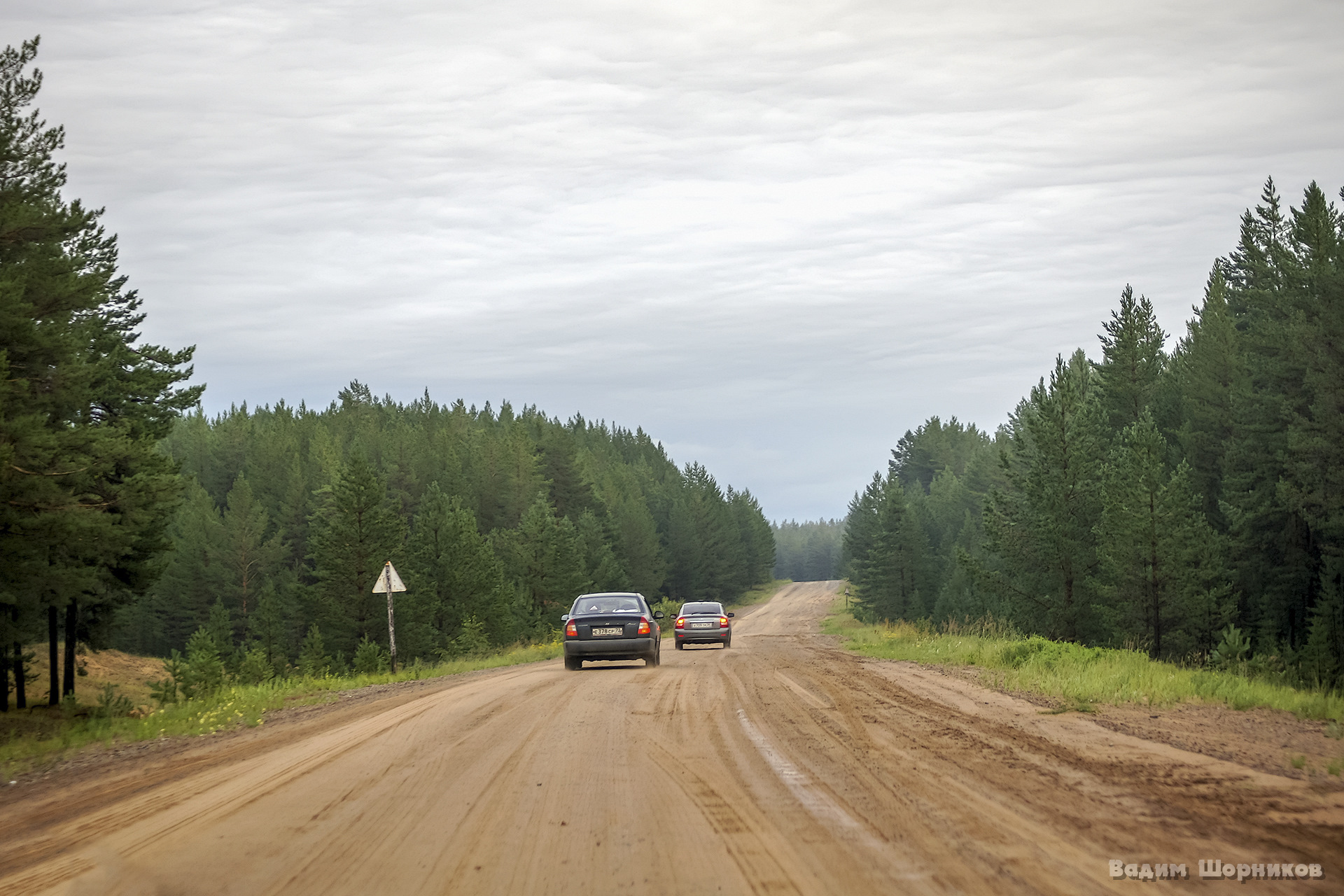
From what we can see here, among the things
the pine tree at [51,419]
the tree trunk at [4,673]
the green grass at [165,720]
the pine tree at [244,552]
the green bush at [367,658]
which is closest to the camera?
the green grass at [165,720]

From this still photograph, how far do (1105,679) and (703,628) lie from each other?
20.6m

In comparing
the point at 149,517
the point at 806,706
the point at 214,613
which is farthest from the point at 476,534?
the point at 806,706

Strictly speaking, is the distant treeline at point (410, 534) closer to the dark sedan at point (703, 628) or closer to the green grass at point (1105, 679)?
the dark sedan at point (703, 628)

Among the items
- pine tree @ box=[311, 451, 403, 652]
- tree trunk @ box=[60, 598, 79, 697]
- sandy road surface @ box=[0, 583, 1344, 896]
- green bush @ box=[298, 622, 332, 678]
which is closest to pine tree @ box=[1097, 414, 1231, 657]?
sandy road surface @ box=[0, 583, 1344, 896]

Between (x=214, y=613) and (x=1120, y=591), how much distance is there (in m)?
53.2

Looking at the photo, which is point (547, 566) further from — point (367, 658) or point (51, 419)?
point (51, 419)

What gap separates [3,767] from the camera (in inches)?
424

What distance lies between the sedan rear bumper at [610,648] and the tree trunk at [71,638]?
14108 millimetres

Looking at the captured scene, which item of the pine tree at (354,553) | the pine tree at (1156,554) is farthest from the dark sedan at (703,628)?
the pine tree at (354,553)

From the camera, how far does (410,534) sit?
73.6 m

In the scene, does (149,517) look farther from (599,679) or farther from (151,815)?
(151,815)

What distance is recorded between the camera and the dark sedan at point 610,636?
21188mm

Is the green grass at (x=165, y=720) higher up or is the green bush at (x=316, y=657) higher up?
the green grass at (x=165, y=720)

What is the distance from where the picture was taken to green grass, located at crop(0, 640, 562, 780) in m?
12.6
